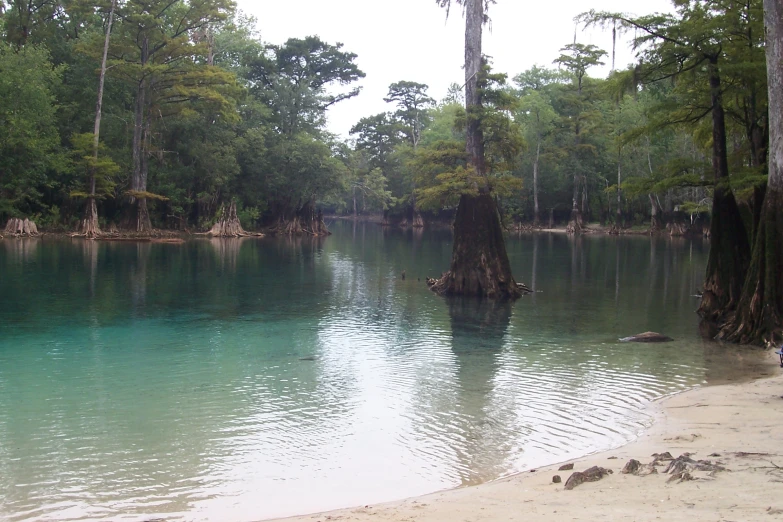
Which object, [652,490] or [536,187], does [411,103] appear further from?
[652,490]

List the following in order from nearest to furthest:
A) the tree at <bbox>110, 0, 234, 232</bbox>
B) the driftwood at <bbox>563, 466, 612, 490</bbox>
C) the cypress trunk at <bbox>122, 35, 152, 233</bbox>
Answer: the driftwood at <bbox>563, 466, 612, 490</bbox> → the tree at <bbox>110, 0, 234, 232</bbox> → the cypress trunk at <bbox>122, 35, 152, 233</bbox>

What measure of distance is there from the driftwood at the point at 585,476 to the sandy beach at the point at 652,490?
0.16ft

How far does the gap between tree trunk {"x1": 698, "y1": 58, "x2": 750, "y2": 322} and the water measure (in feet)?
3.09

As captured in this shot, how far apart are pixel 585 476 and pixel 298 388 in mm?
5693

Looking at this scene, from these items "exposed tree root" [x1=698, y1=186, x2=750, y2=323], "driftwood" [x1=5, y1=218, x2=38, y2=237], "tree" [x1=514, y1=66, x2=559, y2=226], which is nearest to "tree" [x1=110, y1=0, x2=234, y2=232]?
"driftwood" [x1=5, y1=218, x2=38, y2=237]

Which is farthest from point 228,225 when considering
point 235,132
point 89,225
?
point 89,225

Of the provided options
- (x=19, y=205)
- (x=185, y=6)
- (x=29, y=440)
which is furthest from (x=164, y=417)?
(x=185, y=6)

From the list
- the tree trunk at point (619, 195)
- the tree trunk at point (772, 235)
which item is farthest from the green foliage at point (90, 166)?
the tree trunk at point (619, 195)

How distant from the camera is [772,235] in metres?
14.3

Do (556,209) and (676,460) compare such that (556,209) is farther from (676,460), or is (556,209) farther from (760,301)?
(676,460)

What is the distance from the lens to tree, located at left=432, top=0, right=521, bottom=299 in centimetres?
2195

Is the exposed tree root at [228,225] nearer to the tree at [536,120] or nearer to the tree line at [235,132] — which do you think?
the tree line at [235,132]

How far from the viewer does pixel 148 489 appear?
6.95 meters

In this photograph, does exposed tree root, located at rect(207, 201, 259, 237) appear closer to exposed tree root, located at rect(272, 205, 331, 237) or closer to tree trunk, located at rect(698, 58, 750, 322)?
exposed tree root, located at rect(272, 205, 331, 237)
